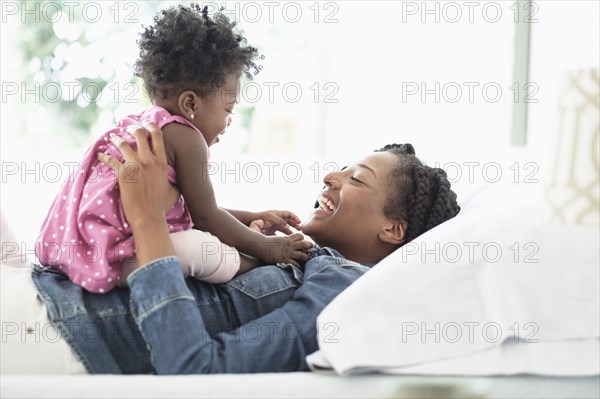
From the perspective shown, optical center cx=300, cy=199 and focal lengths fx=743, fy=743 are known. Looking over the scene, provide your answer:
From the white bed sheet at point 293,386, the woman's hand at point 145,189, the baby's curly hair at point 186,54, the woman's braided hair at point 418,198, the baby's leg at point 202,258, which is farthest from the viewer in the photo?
the woman's braided hair at point 418,198

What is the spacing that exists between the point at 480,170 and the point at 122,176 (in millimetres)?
2089

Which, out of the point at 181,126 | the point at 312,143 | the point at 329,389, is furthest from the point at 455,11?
the point at 329,389

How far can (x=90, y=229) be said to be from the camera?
134cm

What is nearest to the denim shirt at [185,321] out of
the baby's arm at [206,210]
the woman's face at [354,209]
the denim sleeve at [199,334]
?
the denim sleeve at [199,334]

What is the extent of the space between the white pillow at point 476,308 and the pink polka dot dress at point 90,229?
41cm

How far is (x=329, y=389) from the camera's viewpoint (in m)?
1.16

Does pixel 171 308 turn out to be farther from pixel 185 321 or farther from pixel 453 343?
pixel 453 343

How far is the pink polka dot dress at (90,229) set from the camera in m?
1.34

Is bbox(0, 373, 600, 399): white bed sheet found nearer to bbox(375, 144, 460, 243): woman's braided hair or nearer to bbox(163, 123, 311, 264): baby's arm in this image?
bbox(163, 123, 311, 264): baby's arm

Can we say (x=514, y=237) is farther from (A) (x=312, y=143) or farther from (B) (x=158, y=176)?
(A) (x=312, y=143)

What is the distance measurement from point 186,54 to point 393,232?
60 centimetres

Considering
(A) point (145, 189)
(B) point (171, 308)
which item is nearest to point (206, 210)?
(A) point (145, 189)

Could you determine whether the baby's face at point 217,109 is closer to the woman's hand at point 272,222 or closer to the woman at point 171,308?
the woman at point 171,308

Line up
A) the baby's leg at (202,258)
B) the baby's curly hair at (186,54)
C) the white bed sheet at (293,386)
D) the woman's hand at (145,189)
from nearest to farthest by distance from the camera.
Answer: the white bed sheet at (293,386) → the woman's hand at (145,189) → the baby's leg at (202,258) → the baby's curly hair at (186,54)
